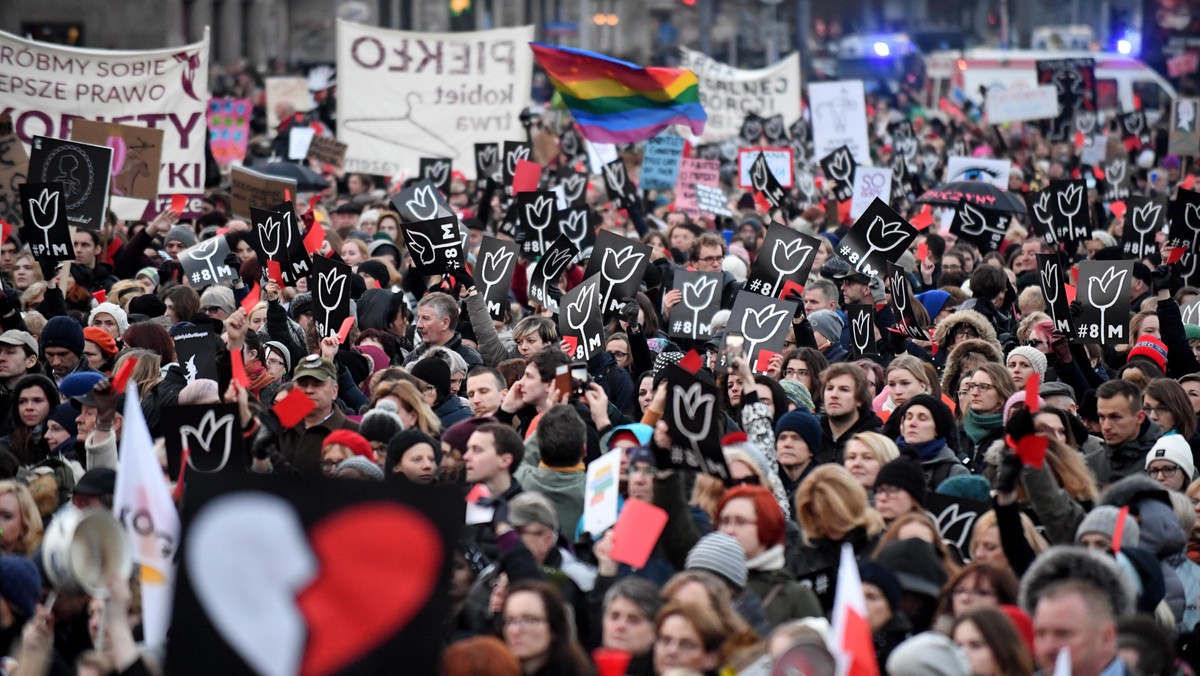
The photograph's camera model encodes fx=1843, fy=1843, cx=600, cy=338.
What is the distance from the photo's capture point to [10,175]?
47.9 ft

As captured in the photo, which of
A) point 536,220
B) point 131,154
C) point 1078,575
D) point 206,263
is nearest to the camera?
point 1078,575

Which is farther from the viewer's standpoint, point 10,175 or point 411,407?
point 10,175

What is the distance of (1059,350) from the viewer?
9539 mm

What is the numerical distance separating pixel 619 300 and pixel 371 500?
614cm

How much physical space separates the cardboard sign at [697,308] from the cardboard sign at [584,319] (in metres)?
0.88

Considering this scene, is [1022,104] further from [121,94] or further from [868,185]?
[121,94]

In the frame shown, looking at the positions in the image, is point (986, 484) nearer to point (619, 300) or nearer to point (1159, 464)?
point (1159, 464)

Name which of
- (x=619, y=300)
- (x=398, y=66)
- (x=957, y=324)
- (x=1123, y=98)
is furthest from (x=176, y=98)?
(x=1123, y=98)

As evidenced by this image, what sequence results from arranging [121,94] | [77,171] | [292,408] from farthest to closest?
[121,94], [77,171], [292,408]

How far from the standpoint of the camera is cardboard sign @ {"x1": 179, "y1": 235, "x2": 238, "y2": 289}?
487 inches

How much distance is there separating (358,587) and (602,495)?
219cm

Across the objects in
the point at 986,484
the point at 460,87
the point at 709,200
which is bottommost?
the point at 986,484

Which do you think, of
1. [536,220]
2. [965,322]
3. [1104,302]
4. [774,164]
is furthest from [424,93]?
[965,322]

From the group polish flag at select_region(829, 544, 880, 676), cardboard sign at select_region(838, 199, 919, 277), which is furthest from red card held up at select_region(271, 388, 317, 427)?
cardboard sign at select_region(838, 199, 919, 277)
